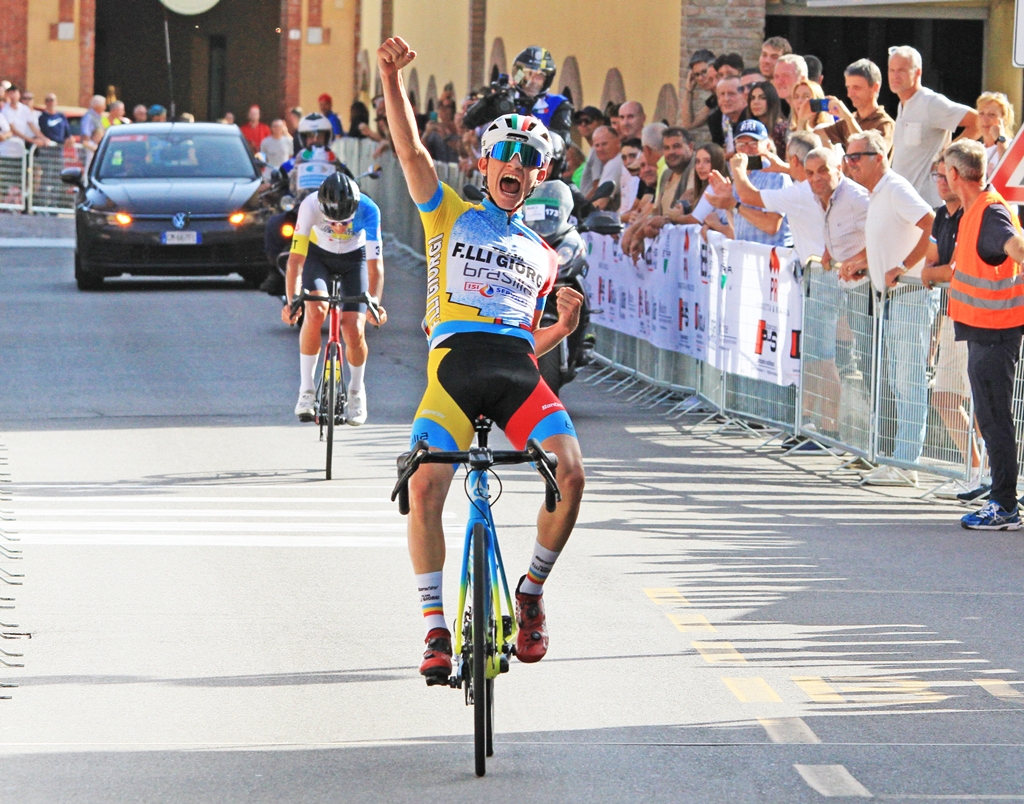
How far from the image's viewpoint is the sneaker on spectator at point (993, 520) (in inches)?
421

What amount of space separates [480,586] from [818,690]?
176 cm

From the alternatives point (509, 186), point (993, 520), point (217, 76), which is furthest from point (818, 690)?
point (217, 76)

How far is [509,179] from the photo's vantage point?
273 inches

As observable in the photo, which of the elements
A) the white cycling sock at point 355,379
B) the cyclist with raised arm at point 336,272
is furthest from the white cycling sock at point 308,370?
the white cycling sock at point 355,379

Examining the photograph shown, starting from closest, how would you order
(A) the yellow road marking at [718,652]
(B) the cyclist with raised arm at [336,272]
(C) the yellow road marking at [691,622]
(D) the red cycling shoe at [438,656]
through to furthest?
1. (D) the red cycling shoe at [438,656]
2. (A) the yellow road marking at [718,652]
3. (C) the yellow road marking at [691,622]
4. (B) the cyclist with raised arm at [336,272]

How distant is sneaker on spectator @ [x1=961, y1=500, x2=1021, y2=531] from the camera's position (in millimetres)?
10705

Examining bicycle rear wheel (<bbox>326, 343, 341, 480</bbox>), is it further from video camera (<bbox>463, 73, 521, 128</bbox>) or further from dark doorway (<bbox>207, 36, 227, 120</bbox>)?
dark doorway (<bbox>207, 36, 227, 120</bbox>)

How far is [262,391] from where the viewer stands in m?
15.8

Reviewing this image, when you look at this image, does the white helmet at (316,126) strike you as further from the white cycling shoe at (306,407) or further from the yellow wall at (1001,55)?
the white cycling shoe at (306,407)

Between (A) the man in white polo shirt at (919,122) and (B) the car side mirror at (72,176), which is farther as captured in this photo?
(B) the car side mirror at (72,176)

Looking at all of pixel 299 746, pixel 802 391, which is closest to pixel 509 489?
pixel 802 391

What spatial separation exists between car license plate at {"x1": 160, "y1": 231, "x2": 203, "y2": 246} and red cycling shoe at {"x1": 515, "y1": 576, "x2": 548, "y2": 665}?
1691cm

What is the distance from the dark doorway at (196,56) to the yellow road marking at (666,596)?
5241cm

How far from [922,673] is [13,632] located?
3.46 meters
